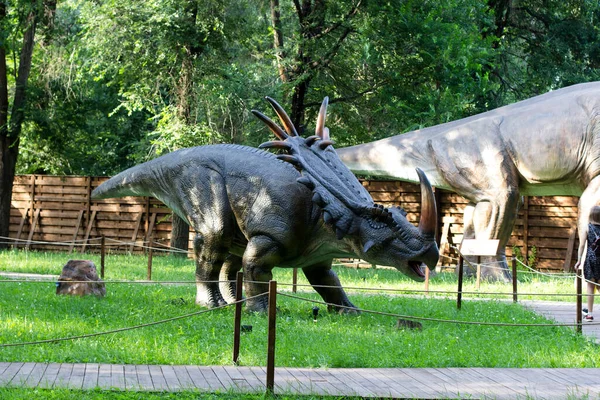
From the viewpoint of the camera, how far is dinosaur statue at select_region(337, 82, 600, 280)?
597 inches

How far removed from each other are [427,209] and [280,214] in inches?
78.2

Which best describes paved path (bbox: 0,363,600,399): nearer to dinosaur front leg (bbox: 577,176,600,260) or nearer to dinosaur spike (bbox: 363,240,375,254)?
dinosaur spike (bbox: 363,240,375,254)

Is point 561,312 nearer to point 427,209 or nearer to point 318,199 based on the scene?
point 427,209

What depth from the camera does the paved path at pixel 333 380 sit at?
A: 20.5 ft

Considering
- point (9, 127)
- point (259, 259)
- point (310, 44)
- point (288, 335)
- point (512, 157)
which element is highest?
point (310, 44)

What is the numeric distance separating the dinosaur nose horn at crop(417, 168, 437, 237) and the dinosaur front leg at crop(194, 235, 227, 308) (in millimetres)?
2917

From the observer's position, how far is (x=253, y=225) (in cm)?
988

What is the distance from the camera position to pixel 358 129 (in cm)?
2162

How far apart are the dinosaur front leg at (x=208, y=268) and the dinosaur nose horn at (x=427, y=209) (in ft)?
9.57

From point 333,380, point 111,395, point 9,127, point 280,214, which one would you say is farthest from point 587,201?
point 9,127

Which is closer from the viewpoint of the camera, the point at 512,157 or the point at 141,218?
the point at 512,157

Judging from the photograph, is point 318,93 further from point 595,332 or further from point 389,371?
point 389,371

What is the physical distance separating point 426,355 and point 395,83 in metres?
13.2

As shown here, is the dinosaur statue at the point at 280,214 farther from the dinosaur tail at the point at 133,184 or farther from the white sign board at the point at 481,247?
the white sign board at the point at 481,247
